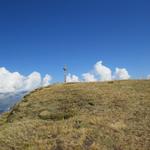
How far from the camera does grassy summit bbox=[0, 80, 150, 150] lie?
829 inches

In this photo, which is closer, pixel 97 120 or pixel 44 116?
pixel 97 120

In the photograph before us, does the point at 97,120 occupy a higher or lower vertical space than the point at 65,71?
lower

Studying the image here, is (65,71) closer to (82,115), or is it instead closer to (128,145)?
(82,115)

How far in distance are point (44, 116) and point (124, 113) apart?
26.3ft

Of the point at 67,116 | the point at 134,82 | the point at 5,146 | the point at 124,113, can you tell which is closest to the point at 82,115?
the point at 67,116

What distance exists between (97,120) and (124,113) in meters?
3.58

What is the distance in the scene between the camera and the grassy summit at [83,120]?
21062mm

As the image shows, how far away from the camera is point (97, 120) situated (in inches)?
976

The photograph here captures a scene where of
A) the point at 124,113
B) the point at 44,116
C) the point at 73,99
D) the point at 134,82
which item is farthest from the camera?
the point at 134,82

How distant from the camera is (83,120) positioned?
25172mm

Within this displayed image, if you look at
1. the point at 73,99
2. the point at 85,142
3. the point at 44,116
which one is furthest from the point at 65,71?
the point at 85,142

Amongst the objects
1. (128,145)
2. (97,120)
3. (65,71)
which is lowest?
(128,145)

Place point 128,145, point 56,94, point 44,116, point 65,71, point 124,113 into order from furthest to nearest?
point 65,71
point 56,94
point 44,116
point 124,113
point 128,145

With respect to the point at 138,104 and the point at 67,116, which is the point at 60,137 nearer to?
the point at 67,116
